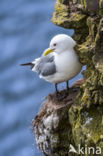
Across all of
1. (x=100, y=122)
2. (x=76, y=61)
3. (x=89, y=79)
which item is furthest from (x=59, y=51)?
(x=100, y=122)

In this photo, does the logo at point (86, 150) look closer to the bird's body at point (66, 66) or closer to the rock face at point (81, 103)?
the rock face at point (81, 103)

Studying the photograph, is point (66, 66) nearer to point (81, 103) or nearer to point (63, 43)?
point (63, 43)

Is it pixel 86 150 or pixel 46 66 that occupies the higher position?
pixel 46 66

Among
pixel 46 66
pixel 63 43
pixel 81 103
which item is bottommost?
pixel 81 103

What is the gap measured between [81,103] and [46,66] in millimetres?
387

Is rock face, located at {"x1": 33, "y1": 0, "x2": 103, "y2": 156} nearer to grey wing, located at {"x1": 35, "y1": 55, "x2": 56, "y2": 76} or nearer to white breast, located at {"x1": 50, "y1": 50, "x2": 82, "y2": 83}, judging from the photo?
white breast, located at {"x1": 50, "y1": 50, "x2": 82, "y2": 83}

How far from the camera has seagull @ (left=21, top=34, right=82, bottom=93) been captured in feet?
8.60

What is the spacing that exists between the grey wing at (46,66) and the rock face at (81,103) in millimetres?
210

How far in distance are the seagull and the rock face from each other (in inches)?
2.3

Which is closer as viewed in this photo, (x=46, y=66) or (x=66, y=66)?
(x=66, y=66)

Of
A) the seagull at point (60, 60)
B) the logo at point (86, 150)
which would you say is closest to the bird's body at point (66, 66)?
the seagull at point (60, 60)

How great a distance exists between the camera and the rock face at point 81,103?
7.84 feet

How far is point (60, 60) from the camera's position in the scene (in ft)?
8.80

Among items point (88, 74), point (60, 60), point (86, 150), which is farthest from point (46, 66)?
point (86, 150)
